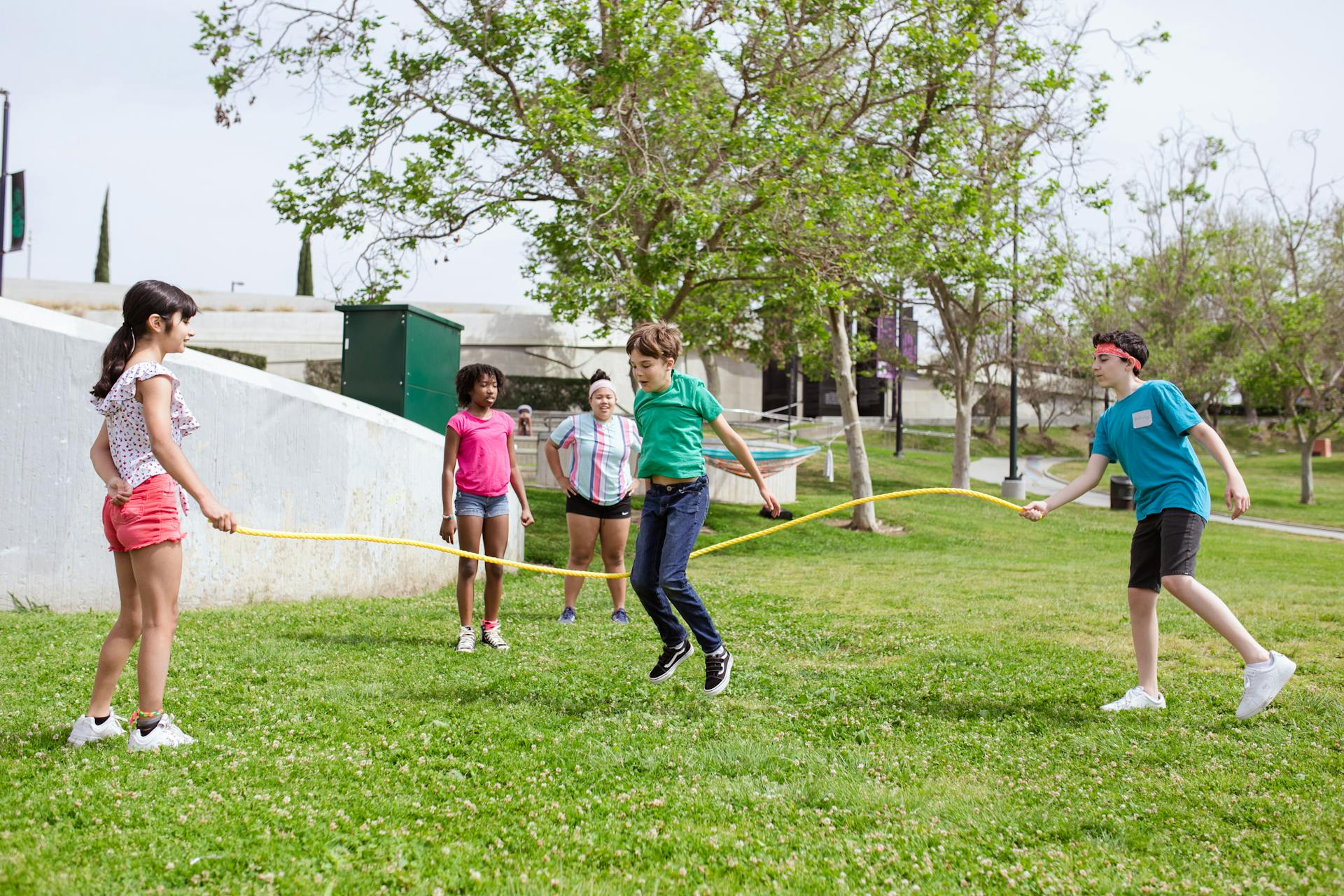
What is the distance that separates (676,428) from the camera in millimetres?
5285

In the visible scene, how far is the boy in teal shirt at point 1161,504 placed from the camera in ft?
15.6

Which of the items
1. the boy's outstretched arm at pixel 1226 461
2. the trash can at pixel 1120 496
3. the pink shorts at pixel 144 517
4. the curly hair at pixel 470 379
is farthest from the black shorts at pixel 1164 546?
the trash can at pixel 1120 496

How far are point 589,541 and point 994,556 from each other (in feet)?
31.0

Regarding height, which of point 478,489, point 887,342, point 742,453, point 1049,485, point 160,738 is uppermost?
point 887,342

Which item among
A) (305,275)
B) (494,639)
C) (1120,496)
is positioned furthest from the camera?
(305,275)

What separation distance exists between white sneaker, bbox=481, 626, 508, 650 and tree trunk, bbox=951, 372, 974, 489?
64.1 ft

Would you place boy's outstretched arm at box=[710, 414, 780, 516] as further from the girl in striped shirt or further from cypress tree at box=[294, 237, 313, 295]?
cypress tree at box=[294, 237, 313, 295]

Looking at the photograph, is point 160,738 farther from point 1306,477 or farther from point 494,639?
point 1306,477

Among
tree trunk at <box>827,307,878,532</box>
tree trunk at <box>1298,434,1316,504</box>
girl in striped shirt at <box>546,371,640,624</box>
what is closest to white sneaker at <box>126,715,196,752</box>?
girl in striped shirt at <box>546,371,640,624</box>

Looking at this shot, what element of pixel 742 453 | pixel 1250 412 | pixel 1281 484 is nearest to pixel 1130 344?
pixel 742 453

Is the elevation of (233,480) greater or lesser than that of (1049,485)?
greater

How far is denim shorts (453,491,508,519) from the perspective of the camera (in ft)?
21.7

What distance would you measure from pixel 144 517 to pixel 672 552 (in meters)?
2.32

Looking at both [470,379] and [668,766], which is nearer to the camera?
[668,766]
